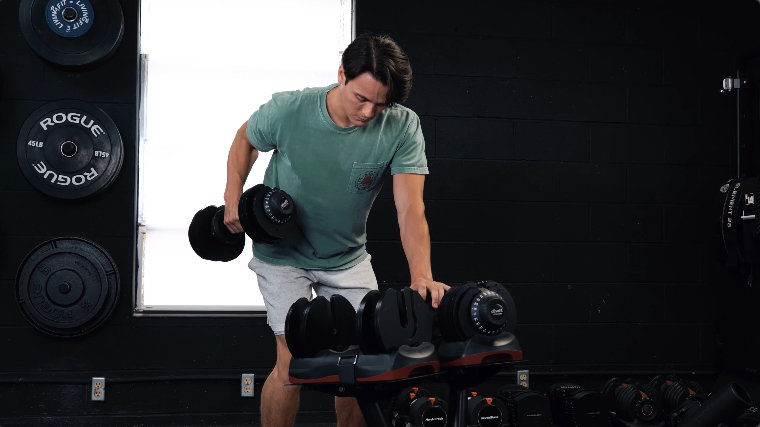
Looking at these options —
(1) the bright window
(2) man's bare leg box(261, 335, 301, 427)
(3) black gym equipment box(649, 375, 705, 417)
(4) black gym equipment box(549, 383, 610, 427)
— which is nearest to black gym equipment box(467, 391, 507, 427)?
(4) black gym equipment box(549, 383, 610, 427)

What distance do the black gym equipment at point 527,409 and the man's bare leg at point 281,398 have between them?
4.07 ft

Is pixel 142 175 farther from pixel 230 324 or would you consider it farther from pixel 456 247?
pixel 456 247

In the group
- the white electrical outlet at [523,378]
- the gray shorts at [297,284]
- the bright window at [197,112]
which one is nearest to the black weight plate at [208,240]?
the gray shorts at [297,284]

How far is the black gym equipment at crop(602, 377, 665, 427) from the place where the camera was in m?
3.11

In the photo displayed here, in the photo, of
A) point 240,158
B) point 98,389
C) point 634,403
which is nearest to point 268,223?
point 240,158

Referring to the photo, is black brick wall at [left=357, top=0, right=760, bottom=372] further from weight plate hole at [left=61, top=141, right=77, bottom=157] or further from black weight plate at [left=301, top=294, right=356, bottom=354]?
black weight plate at [left=301, top=294, right=356, bottom=354]

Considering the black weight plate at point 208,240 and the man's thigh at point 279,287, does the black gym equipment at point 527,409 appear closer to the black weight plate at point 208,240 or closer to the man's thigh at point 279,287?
the man's thigh at point 279,287

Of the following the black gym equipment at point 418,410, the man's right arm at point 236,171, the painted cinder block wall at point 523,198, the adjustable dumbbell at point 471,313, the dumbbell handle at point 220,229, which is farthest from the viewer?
the painted cinder block wall at point 523,198

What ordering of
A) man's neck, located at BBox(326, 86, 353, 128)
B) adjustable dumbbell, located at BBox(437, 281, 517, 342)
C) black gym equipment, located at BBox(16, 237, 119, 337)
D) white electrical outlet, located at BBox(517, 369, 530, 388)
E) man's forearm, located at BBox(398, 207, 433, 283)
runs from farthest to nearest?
1. white electrical outlet, located at BBox(517, 369, 530, 388)
2. black gym equipment, located at BBox(16, 237, 119, 337)
3. man's neck, located at BBox(326, 86, 353, 128)
4. man's forearm, located at BBox(398, 207, 433, 283)
5. adjustable dumbbell, located at BBox(437, 281, 517, 342)

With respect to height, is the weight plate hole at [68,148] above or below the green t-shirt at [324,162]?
above

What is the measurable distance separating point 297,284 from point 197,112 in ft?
4.97

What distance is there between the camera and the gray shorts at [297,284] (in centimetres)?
223

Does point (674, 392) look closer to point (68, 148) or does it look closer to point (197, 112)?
point (197, 112)

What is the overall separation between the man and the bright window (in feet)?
3.77
